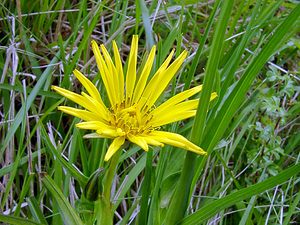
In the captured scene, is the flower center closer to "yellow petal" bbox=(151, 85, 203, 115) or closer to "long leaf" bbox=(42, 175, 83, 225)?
"yellow petal" bbox=(151, 85, 203, 115)

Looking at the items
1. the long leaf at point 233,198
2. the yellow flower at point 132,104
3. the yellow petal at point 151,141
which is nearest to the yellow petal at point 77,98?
the yellow flower at point 132,104

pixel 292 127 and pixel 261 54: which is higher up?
pixel 261 54

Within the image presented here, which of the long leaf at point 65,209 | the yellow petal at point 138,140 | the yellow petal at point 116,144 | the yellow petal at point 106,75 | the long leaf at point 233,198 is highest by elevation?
the yellow petal at point 106,75

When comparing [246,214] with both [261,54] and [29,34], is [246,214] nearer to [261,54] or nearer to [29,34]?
[261,54]

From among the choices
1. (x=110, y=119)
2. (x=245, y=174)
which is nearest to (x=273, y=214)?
(x=245, y=174)

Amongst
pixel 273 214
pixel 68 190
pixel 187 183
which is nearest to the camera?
pixel 187 183

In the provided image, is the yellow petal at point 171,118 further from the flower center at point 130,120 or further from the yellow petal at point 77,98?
the yellow petal at point 77,98

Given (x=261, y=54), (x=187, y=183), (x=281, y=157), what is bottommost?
(x=281, y=157)

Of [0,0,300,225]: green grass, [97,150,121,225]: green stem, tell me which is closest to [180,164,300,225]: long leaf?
[0,0,300,225]: green grass
